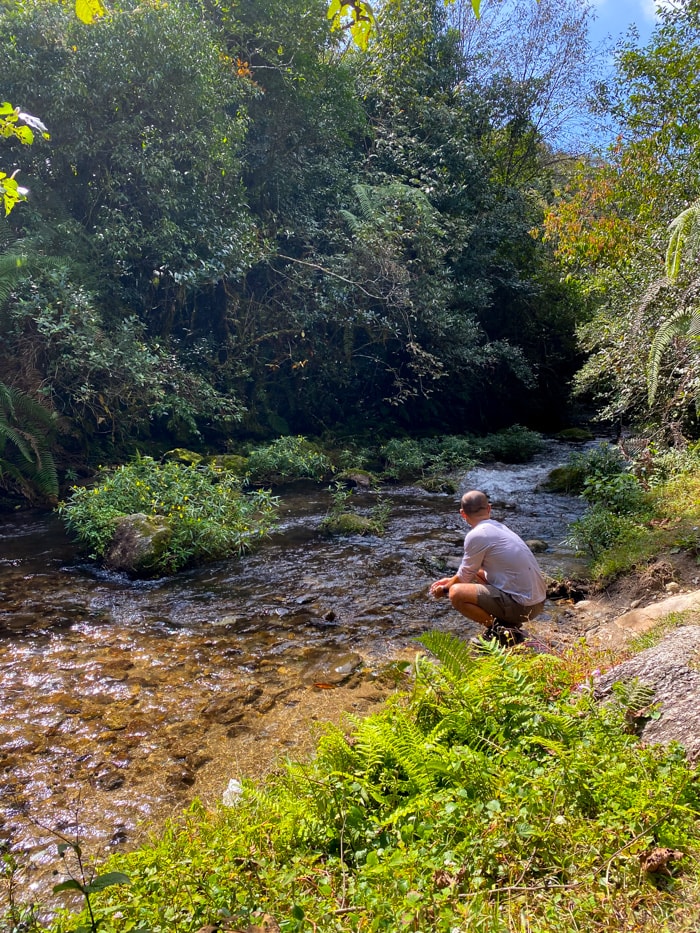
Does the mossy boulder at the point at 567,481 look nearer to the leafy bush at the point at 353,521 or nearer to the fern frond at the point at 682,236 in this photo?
the leafy bush at the point at 353,521

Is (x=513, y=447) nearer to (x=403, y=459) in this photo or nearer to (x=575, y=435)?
(x=575, y=435)

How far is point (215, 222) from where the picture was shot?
36.8 feet

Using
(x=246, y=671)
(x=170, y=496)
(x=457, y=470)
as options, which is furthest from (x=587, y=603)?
(x=457, y=470)

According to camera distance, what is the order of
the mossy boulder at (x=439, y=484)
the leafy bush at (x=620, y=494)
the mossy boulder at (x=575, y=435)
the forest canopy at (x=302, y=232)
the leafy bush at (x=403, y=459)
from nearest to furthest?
1. the leafy bush at (x=620, y=494)
2. the forest canopy at (x=302, y=232)
3. the mossy boulder at (x=439, y=484)
4. the leafy bush at (x=403, y=459)
5. the mossy boulder at (x=575, y=435)

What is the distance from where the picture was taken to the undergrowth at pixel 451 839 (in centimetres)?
182

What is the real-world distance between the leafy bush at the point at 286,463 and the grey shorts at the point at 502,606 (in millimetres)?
6777

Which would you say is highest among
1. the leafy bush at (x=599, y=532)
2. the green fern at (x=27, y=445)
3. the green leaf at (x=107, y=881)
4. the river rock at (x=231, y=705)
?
the green fern at (x=27, y=445)

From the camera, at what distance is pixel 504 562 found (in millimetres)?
4551

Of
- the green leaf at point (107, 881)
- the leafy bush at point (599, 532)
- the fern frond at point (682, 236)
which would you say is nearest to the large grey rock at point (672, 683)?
the green leaf at point (107, 881)

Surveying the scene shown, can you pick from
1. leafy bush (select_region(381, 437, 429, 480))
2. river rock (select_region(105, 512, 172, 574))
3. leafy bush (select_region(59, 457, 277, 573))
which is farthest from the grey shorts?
leafy bush (select_region(381, 437, 429, 480))

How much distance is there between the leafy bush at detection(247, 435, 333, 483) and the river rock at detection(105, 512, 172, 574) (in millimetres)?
3662

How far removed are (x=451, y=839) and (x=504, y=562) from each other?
263 cm

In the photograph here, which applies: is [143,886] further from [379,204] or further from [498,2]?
[498,2]

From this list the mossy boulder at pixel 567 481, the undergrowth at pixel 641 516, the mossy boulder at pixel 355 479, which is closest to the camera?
the undergrowth at pixel 641 516
